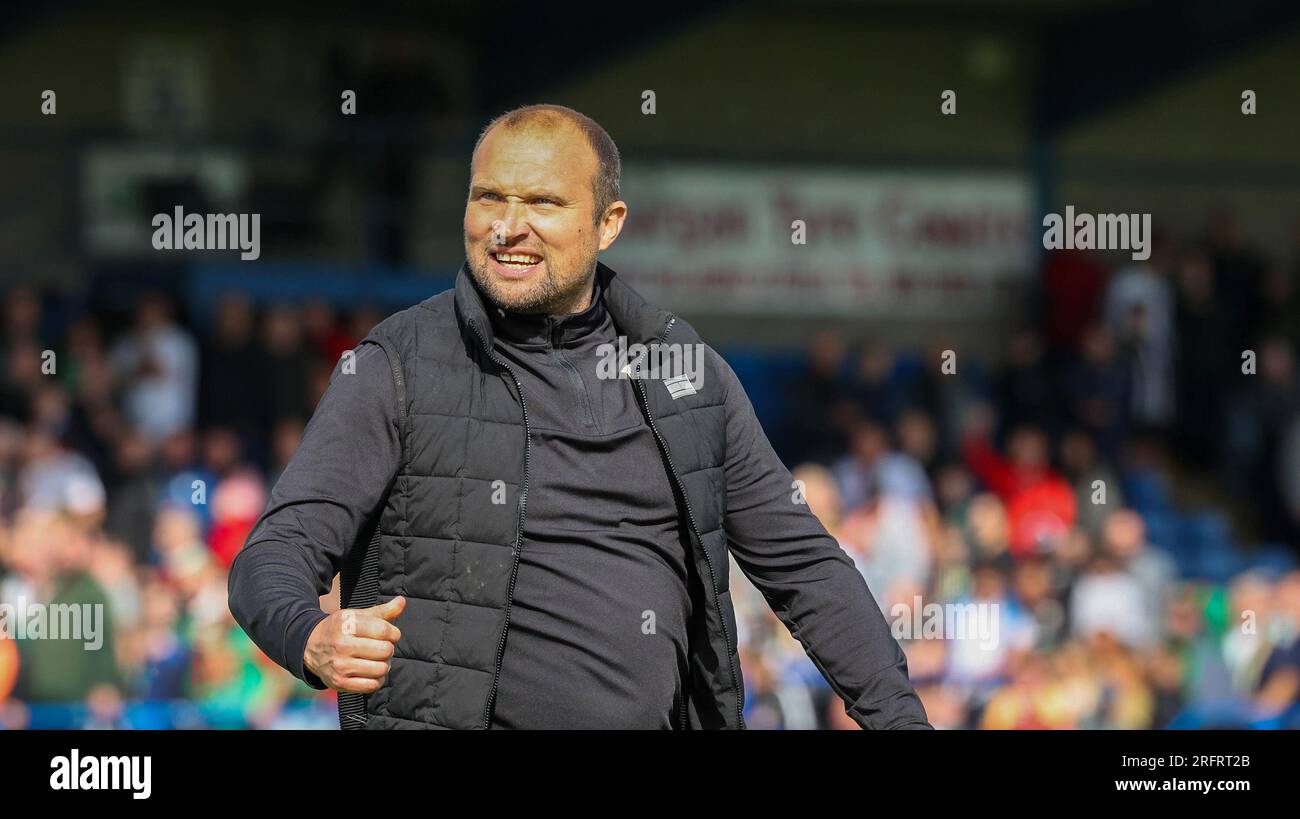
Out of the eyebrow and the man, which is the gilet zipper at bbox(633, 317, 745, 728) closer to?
the man

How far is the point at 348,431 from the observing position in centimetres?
307

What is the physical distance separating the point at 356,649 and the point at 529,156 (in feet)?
3.13

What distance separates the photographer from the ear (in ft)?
11.1

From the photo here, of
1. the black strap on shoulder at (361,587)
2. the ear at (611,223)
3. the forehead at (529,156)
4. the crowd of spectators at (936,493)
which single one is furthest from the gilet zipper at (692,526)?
the crowd of spectators at (936,493)

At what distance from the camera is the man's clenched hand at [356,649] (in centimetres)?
268

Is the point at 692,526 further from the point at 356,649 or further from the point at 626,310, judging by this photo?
the point at 356,649

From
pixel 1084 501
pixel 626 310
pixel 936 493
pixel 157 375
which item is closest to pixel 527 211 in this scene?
pixel 626 310

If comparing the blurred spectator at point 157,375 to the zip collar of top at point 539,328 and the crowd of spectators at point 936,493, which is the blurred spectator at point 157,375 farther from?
the zip collar of top at point 539,328

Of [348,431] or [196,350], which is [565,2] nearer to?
[196,350]

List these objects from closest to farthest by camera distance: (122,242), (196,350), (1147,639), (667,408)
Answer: (667,408)
(1147,639)
(196,350)
(122,242)

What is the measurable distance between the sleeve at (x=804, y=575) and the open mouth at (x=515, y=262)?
1.31ft

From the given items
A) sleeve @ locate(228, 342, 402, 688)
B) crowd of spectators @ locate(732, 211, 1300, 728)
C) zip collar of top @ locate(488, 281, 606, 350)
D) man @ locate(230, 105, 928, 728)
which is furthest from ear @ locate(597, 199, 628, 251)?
crowd of spectators @ locate(732, 211, 1300, 728)
